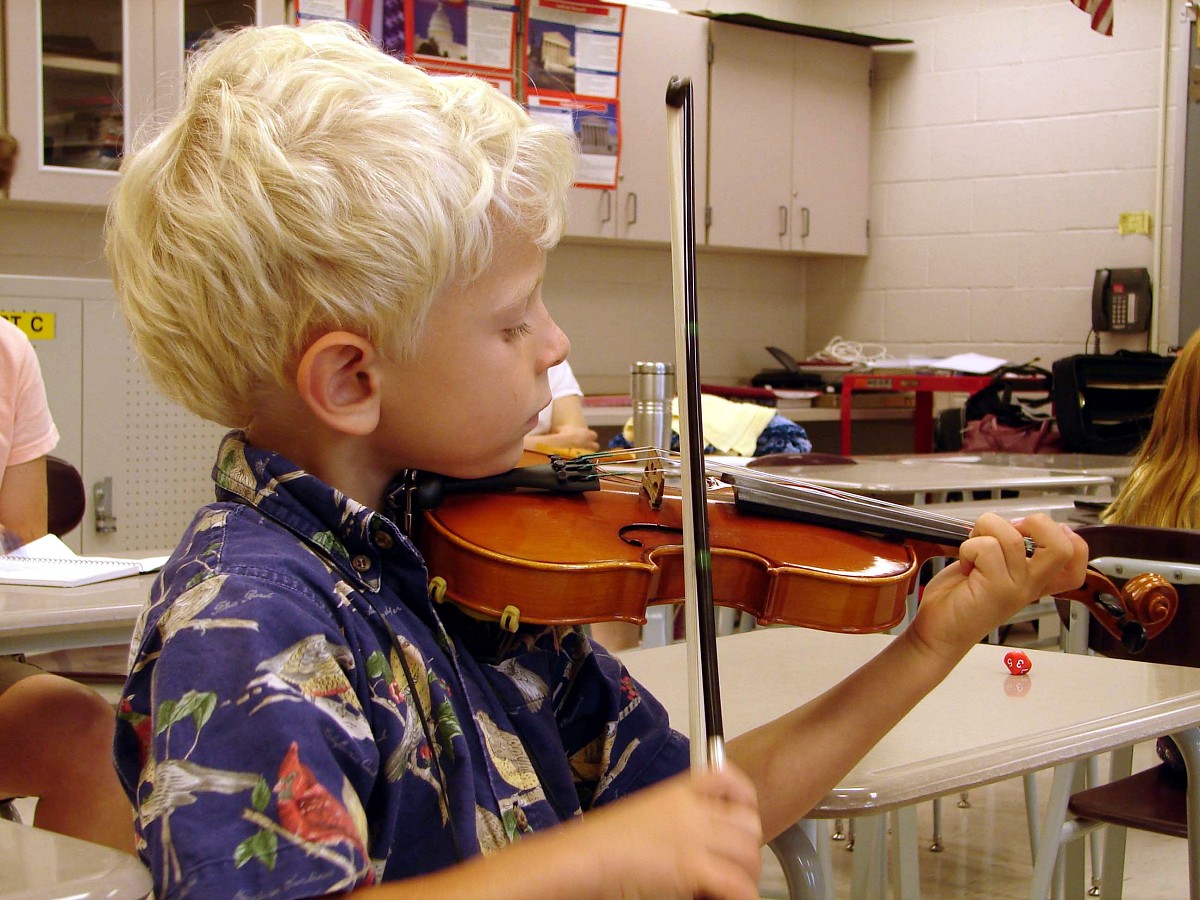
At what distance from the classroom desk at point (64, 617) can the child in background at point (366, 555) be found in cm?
55

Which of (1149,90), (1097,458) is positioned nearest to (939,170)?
(1149,90)

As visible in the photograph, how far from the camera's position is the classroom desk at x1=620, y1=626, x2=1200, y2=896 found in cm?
88

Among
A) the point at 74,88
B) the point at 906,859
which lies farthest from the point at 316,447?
the point at 74,88

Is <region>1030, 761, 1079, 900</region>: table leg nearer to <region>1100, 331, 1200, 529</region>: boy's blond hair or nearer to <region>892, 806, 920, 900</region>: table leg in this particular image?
<region>892, 806, 920, 900</region>: table leg

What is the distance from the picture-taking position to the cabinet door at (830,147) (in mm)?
5262

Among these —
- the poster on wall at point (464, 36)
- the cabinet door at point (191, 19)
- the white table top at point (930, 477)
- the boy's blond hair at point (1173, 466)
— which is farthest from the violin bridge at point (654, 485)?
the poster on wall at point (464, 36)

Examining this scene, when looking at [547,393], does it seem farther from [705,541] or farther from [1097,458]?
[1097,458]

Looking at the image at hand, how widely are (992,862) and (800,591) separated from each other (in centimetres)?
172

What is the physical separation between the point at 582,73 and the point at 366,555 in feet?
13.5

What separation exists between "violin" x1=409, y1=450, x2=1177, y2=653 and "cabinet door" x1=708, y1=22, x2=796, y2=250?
410 centimetres

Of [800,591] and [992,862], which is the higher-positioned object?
[800,591]

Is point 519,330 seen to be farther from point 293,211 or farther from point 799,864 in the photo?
point 799,864

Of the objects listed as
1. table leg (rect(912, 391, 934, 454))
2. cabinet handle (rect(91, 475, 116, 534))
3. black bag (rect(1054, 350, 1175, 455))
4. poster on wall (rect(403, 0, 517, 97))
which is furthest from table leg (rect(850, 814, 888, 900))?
table leg (rect(912, 391, 934, 454))

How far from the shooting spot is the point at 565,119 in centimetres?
459
